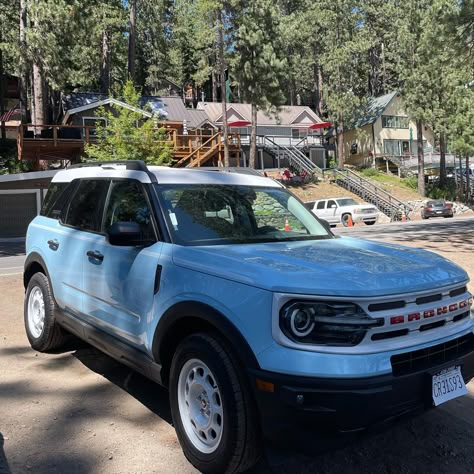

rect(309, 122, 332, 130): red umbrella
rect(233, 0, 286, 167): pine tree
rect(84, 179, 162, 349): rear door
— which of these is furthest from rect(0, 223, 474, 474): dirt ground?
rect(309, 122, 332, 130): red umbrella

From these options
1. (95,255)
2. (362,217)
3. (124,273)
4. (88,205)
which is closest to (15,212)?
(362,217)

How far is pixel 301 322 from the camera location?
2.65 metres

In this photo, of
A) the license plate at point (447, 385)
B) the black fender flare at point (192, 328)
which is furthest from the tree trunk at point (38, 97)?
the license plate at point (447, 385)

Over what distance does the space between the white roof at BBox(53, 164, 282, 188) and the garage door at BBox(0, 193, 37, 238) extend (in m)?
21.1

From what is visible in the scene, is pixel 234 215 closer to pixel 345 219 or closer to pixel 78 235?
pixel 78 235

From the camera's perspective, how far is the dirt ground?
10.3 ft

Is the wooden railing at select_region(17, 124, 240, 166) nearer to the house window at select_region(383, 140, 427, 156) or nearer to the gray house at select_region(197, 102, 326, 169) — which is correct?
the gray house at select_region(197, 102, 326, 169)

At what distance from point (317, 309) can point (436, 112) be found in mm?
44045

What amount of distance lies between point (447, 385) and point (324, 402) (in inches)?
33.8

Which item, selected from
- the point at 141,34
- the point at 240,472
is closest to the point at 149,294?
the point at 240,472

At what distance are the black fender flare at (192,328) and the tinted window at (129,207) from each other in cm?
69

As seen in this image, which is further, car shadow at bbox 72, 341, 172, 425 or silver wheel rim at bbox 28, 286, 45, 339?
silver wheel rim at bbox 28, 286, 45, 339

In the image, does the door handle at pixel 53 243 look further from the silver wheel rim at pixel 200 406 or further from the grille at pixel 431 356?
the grille at pixel 431 356

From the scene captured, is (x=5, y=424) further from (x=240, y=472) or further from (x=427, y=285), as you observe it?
(x=427, y=285)
